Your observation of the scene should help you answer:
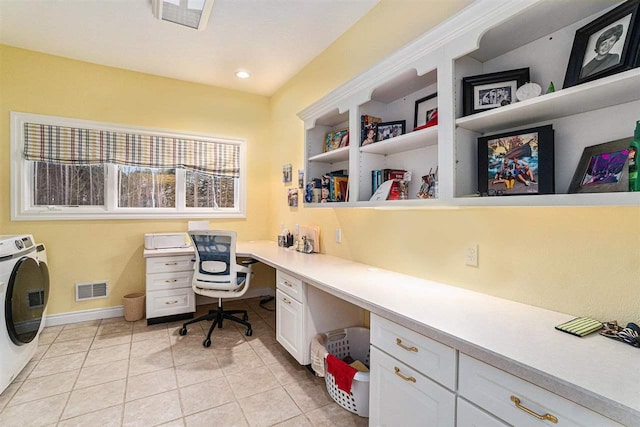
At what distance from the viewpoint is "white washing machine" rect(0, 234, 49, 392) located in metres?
1.95

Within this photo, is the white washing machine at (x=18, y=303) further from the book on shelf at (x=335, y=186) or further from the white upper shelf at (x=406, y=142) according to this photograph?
the white upper shelf at (x=406, y=142)

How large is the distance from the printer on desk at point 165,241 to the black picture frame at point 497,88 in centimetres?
314

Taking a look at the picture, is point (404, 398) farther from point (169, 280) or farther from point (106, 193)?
point (106, 193)

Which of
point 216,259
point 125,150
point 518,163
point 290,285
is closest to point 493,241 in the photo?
point 518,163

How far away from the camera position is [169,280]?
3.20 m

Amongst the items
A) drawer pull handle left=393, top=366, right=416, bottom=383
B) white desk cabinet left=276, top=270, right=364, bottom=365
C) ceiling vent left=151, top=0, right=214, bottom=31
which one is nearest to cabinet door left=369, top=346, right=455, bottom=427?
drawer pull handle left=393, top=366, right=416, bottom=383

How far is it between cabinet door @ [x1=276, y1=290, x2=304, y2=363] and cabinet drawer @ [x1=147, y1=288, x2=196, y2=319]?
1332mm

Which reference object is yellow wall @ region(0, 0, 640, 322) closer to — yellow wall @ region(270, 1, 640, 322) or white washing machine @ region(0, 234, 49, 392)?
yellow wall @ region(270, 1, 640, 322)

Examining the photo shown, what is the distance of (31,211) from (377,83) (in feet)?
11.7

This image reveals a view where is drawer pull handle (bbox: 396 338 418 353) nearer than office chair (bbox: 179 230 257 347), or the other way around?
drawer pull handle (bbox: 396 338 418 353)

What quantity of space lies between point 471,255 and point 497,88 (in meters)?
0.83

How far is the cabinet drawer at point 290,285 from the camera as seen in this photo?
7.08 ft

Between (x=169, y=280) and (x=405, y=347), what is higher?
(x=405, y=347)

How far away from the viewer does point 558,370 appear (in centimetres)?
85
